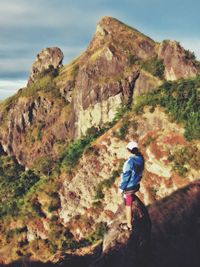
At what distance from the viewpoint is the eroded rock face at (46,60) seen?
130125 millimetres

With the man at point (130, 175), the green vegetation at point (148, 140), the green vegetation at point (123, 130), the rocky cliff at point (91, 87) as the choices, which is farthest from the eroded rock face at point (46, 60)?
the man at point (130, 175)

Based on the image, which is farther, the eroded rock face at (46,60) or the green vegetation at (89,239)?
the eroded rock face at (46,60)

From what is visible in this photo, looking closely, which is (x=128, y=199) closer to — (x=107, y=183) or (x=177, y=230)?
(x=177, y=230)

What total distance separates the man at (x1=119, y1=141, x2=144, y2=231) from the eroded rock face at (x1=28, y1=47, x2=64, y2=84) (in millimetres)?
111604

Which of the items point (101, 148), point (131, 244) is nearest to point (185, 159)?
point (101, 148)

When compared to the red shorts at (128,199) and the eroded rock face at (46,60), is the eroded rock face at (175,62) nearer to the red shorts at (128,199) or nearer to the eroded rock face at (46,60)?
the eroded rock face at (46,60)

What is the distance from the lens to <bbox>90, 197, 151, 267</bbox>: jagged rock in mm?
18906

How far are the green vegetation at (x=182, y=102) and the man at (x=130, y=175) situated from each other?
1514 inches

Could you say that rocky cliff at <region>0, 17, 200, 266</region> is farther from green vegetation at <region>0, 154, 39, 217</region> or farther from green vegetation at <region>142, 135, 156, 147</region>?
green vegetation at <region>0, 154, 39, 217</region>

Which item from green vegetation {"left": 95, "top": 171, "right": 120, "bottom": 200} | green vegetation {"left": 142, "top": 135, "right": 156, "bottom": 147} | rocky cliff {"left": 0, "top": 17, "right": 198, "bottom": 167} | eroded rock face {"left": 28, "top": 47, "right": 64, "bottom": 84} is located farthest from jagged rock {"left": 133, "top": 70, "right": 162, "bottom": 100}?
eroded rock face {"left": 28, "top": 47, "right": 64, "bottom": 84}

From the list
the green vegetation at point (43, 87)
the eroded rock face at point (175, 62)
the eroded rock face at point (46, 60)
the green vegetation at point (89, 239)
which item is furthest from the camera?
the eroded rock face at point (46, 60)

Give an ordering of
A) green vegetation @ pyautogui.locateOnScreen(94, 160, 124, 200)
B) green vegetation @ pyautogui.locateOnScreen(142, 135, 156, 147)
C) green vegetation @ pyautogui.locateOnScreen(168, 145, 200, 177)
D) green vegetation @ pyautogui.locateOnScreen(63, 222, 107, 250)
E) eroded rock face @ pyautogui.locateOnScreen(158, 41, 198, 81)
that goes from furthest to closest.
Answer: eroded rock face @ pyautogui.locateOnScreen(158, 41, 198, 81), green vegetation @ pyautogui.locateOnScreen(94, 160, 124, 200), green vegetation @ pyautogui.locateOnScreen(142, 135, 156, 147), green vegetation @ pyautogui.locateOnScreen(63, 222, 107, 250), green vegetation @ pyautogui.locateOnScreen(168, 145, 200, 177)

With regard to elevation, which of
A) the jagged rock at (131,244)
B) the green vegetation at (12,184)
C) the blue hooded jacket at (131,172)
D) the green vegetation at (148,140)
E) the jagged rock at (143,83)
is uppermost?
the jagged rock at (143,83)

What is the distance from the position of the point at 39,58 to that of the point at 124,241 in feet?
392
